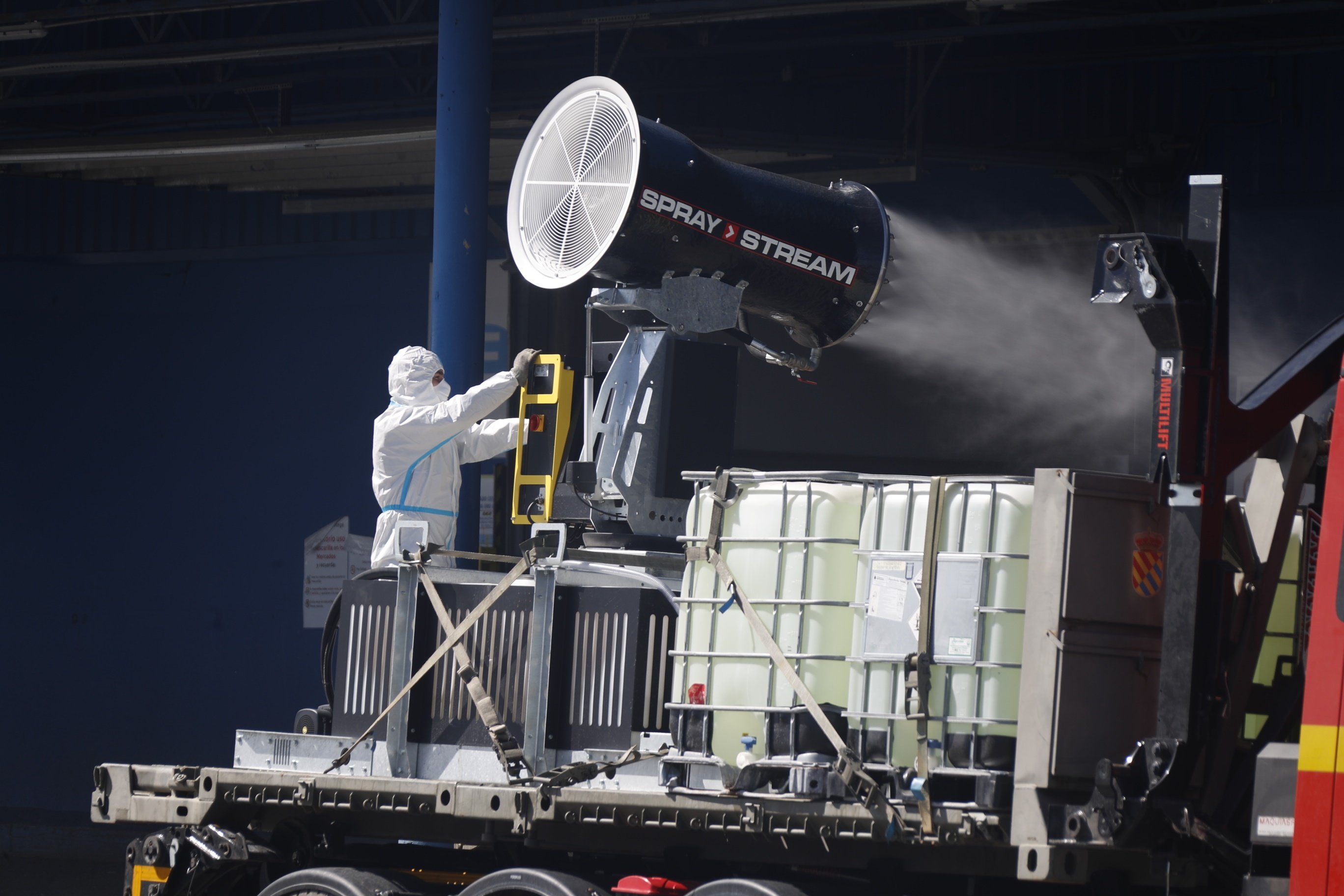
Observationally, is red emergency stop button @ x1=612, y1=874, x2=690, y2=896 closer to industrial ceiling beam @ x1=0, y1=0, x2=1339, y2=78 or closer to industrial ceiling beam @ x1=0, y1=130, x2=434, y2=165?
industrial ceiling beam @ x1=0, y1=0, x2=1339, y2=78

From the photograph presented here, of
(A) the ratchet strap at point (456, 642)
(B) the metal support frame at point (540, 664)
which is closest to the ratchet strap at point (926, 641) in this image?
(B) the metal support frame at point (540, 664)

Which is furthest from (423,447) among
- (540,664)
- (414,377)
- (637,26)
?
(637,26)

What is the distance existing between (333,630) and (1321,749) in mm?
4478

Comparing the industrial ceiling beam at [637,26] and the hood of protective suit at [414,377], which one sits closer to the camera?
the hood of protective suit at [414,377]

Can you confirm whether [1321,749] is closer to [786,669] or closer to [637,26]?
[786,669]

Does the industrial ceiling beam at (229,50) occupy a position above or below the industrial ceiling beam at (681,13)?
below

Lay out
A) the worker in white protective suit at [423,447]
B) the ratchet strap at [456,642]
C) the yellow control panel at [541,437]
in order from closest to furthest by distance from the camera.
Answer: the ratchet strap at [456,642] < the yellow control panel at [541,437] < the worker in white protective suit at [423,447]

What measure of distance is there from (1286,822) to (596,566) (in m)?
2.74

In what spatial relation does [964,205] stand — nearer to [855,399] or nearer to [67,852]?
[855,399]

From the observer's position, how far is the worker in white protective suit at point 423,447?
7.89 metres

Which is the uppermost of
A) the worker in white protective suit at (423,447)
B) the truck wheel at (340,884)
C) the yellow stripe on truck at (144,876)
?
the worker in white protective suit at (423,447)

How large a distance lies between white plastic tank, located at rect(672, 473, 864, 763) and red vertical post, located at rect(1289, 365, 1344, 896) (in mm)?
1469

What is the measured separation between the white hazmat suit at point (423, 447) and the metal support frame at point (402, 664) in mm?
1233

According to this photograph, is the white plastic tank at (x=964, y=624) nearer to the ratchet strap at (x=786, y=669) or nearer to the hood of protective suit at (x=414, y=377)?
the ratchet strap at (x=786, y=669)
